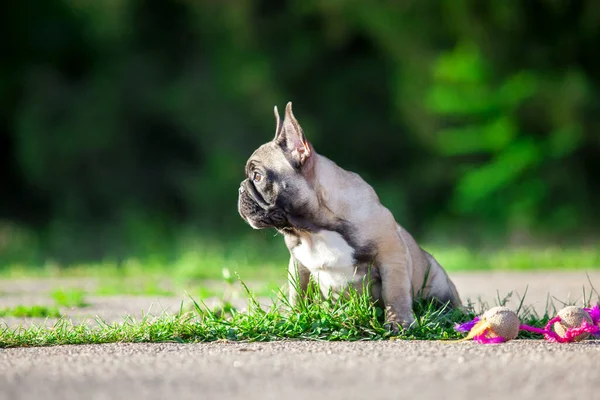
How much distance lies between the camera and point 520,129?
609 inches

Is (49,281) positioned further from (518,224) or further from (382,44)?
(382,44)

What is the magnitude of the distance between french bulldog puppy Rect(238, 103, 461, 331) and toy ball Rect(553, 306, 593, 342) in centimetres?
75

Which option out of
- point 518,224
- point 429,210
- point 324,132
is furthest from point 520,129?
point 324,132

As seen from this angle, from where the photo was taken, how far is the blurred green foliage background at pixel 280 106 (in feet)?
50.0

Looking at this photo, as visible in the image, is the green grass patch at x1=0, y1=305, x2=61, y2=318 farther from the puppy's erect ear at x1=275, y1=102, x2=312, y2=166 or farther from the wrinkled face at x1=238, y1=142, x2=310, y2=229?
the puppy's erect ear at x1=275, y1=102, x2=312, y2=166

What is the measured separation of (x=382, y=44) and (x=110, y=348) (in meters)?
14.1

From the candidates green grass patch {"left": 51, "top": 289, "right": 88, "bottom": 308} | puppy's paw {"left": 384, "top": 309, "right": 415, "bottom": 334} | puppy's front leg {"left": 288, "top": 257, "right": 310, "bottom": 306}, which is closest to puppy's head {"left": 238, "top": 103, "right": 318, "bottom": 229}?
puppy's front leg {"left": 288, "top": 257, "right": 310, "bottom": 306}

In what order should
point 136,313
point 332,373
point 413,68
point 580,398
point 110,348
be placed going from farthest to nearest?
point 413,68 < point 136,313 < point 110,348 < point 332,373 < point 580,398

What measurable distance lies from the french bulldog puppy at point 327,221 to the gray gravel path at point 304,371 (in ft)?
1.50

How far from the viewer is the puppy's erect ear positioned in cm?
472

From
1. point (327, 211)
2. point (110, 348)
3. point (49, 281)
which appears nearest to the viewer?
point (110, 348)

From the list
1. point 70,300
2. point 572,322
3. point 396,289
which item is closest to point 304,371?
point 396,289

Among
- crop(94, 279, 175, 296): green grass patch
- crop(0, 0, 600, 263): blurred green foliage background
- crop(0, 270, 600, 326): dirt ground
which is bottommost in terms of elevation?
crop(0, 270, 600, 326): dirt ground

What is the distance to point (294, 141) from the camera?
4.77 meters
